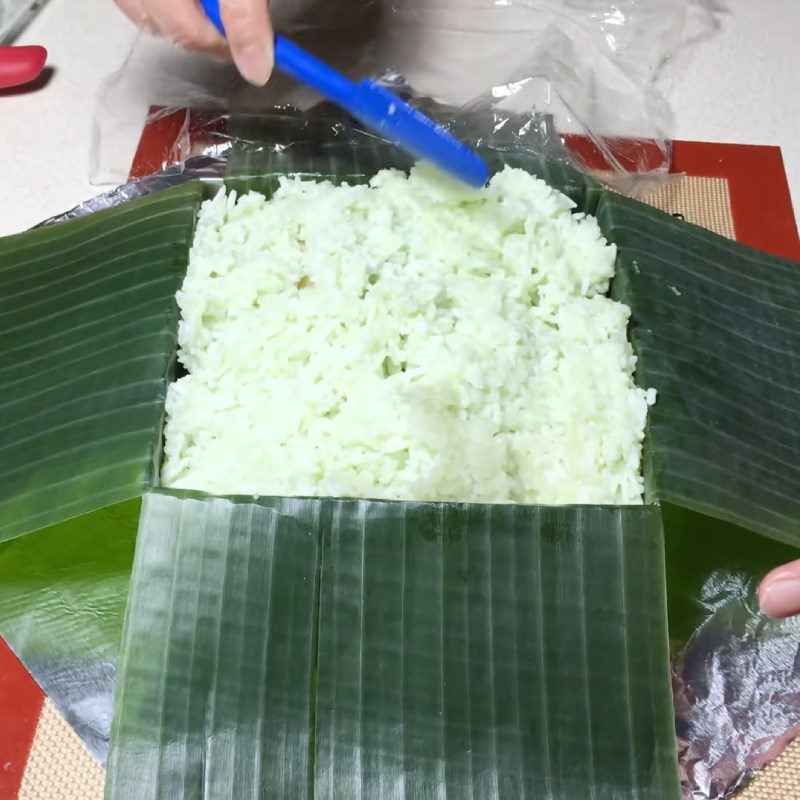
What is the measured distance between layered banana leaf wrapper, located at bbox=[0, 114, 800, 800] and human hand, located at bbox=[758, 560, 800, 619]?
0.12 m

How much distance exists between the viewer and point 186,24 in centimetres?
138

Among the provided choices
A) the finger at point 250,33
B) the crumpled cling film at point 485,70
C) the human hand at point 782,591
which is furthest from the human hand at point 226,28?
the human hand at point 782,591

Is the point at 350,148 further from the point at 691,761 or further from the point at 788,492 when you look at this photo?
the point at 691,761

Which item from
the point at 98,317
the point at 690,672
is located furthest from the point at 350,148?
the point at 690,672

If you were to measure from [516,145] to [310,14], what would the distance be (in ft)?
2.69

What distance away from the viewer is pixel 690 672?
4.17 feet

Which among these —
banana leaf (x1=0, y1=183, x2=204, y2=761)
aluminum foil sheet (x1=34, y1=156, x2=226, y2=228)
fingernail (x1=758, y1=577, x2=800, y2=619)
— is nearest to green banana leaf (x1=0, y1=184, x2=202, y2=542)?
banana leaf (x1=0, y1=183, x2=204, y2=761)

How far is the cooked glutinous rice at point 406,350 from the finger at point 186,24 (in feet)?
0.99

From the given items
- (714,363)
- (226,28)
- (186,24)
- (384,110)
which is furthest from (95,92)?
(714,363)

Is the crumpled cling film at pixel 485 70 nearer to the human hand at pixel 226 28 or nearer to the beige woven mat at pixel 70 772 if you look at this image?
A: the human hand at pixel 226 28

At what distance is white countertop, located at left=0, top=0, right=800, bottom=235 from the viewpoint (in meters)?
1.94

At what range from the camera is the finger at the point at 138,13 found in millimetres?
1452

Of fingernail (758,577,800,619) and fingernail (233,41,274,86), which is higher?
fingernail (233,41,274,86)

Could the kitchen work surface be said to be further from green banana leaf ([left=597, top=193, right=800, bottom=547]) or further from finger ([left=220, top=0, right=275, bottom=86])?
finger ([left=220, top=0, right=275, bottom=86])
